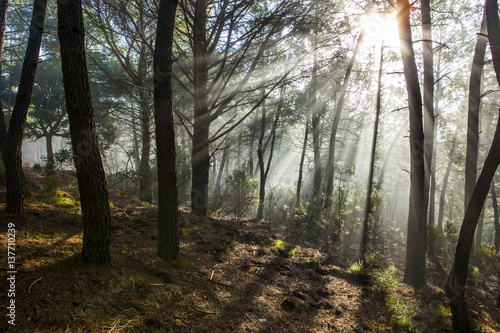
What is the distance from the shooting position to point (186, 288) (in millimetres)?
2996

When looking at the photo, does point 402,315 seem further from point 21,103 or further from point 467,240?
point 21,103

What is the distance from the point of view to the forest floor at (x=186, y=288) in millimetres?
2045

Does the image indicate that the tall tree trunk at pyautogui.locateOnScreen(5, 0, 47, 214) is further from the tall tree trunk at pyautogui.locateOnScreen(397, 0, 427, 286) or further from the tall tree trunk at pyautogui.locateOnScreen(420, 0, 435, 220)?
the tall tree trunk at pyautogui.locateOnScreen(420, 0, 435, 220)

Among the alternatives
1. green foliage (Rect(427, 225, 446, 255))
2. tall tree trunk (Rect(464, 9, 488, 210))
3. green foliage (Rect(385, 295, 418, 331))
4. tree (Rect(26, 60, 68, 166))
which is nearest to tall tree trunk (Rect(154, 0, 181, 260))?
green foliage (Rect(385, 295, 418, 331))

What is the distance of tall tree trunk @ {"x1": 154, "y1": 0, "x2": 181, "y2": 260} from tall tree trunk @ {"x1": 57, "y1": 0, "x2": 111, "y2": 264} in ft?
2.55

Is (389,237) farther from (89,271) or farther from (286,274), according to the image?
(89,271)

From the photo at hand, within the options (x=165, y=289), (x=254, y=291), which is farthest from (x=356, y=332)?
(x=165, y=289)

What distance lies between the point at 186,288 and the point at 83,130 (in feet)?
6.84

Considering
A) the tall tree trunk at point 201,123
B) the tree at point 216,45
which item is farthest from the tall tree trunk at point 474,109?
the tall tree trunk at point 201,123

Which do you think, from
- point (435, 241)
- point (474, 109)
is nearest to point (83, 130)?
point (474, 109)

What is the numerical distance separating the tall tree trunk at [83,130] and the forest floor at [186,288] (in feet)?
1.07

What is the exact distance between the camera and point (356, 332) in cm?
323

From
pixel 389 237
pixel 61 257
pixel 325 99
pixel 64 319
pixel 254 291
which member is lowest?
pixel 389 237

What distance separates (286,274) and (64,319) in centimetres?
352
